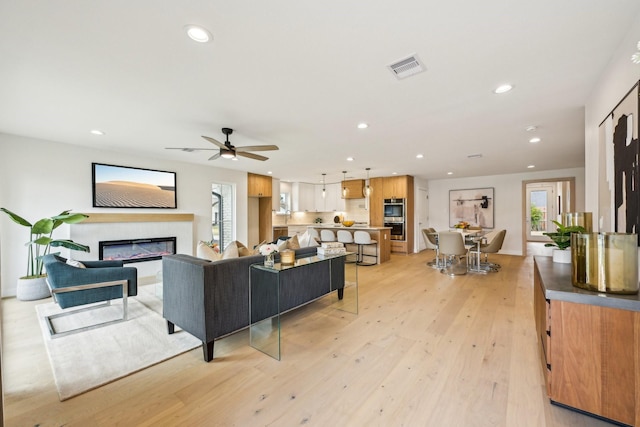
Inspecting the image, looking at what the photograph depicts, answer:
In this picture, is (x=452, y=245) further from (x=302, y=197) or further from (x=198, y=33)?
(x=302, y=197)

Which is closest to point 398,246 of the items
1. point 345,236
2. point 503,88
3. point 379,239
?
point 379,239

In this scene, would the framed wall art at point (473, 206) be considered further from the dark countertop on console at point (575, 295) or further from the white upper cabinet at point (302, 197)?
the dark countertop on console at point (575, 295)

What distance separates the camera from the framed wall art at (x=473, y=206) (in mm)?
8031

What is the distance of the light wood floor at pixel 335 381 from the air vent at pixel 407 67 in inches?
96.9

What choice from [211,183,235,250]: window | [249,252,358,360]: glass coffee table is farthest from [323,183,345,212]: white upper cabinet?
[249,252,358,360]: glass coffee table

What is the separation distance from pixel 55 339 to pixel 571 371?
432 cm

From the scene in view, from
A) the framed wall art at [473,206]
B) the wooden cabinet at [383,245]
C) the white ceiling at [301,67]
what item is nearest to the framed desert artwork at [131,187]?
the white ceiling at [301,67]

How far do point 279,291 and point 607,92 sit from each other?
3.30 metres

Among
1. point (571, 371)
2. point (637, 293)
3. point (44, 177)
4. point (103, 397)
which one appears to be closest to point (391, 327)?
point (571, 371)

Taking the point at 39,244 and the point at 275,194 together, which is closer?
the point at 39,244

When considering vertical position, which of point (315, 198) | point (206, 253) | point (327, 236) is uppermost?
point (315, 198)

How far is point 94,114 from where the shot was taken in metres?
3.10

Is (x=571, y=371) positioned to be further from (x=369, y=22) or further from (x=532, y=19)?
(x=369, y=22)

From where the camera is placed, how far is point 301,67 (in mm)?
2121
